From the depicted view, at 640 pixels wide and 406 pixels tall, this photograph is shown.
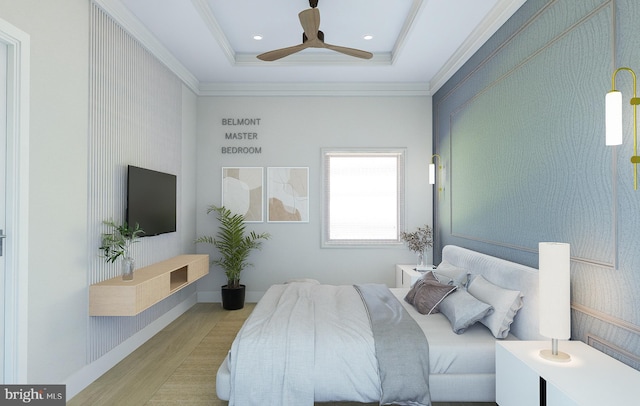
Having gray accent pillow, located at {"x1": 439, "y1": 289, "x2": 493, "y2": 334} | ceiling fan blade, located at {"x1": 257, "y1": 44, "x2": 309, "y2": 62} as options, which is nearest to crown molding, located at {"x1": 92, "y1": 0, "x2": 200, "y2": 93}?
ceiling fan blade, located at {"x1": 257, "y1": 44, "x2": 309, "y2": 62}

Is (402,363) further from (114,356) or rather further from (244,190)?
(244,190)

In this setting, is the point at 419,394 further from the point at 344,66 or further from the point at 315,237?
the point at 344,66

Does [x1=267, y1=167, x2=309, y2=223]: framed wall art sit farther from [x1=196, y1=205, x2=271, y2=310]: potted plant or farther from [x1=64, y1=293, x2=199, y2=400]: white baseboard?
[x1=64, y1=293, x2=199, y2=400]: white baseboard

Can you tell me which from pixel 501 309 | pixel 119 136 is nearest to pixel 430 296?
pixel 501 309

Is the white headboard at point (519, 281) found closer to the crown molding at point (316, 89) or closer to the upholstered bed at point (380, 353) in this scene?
the upholstered bed at point (380, 353)

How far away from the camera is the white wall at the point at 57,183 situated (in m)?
2.24

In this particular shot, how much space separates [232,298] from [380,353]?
2.86 meters

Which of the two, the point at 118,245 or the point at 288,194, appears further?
the point at 288,194

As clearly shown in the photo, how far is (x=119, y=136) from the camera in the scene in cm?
321

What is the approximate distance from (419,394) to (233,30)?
146 inches

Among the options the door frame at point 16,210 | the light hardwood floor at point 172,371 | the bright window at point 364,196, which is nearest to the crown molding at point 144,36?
the door frame at point 16,210

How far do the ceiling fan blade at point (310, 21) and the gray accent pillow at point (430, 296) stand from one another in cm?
227

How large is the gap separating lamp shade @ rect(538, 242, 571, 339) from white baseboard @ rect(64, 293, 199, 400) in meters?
3.06

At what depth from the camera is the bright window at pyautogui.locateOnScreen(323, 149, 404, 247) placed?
5195 millimetres
